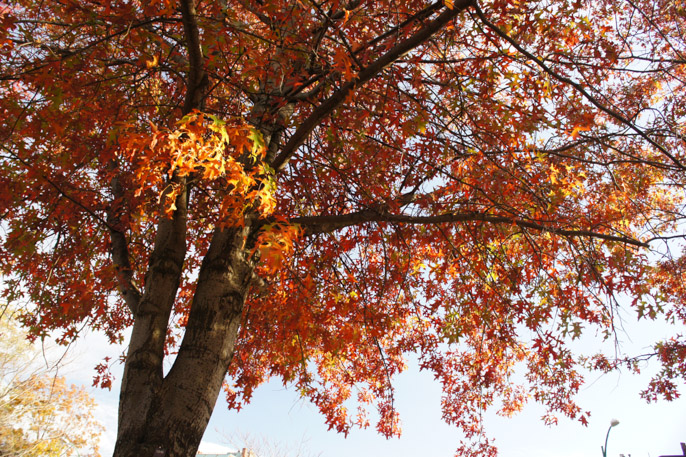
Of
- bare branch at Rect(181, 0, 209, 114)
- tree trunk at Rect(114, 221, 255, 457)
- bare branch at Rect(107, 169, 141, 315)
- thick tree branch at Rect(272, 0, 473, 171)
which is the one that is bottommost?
tree trunk at Rect(114, 221, 255, 457)

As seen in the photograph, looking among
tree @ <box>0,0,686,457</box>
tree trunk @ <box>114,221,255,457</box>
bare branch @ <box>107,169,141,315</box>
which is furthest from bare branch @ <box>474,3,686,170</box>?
bare branch @ <box>107,169,141,315</box>

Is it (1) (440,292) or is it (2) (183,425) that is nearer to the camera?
(2) (183,425)

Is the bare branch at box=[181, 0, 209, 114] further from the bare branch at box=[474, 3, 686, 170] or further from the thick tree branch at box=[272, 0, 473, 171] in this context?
the bare branch at box=[474, 3, 686, 170]

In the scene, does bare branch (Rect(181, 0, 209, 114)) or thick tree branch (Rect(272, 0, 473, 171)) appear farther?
bare branch (Rect(181, 0, 209, 114))

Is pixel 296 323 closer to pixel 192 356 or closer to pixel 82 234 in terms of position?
pixel 192 356

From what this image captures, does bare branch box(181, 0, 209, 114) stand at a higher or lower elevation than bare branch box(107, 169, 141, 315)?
higher

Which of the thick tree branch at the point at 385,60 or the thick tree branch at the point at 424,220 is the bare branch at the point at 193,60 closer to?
the thick tree branch at the point at 385,60

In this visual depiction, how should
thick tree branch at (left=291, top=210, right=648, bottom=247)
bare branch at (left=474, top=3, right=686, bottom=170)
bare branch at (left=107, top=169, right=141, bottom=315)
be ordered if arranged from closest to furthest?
bare branch at (left=474, top=3, right=686, bottom=170) → thick tree branch at (left=291, top=210, right=648, bottom=247) → bare branch at (left=107, top=169, right=141, bottom=315)

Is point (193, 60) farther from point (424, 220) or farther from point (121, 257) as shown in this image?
point (424, 220)

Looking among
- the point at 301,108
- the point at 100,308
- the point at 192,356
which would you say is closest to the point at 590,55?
the point at 301,108

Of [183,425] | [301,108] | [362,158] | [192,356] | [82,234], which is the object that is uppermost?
[301,108]

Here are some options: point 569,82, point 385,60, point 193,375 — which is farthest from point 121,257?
point 569,82

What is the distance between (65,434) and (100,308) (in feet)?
40.6

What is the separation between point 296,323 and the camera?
16.6ft
